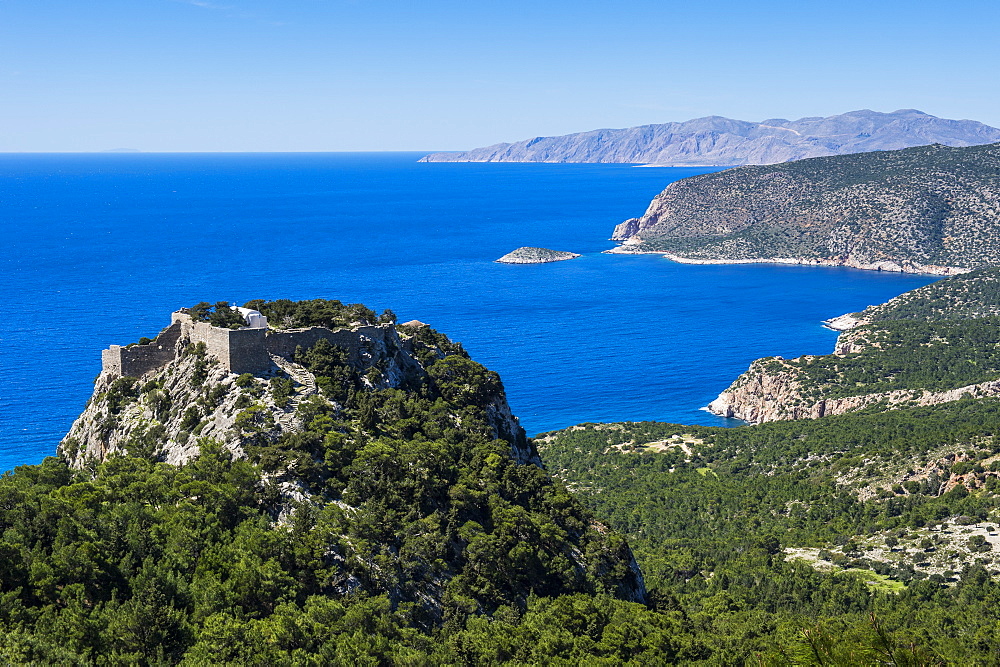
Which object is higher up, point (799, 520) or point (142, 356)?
point (142, 356)

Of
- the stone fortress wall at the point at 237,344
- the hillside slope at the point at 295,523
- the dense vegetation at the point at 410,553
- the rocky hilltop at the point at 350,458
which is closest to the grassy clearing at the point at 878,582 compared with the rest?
the dense vegetation at the point at 410,553

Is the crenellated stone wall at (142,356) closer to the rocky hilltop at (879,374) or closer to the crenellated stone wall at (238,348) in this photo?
the crenellated stone wall at (238,348)

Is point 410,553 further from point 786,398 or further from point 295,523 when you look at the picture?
point 786,398

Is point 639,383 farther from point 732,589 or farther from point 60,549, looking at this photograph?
point 60,549

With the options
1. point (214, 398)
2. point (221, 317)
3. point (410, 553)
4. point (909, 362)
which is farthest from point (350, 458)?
point (909, 362)

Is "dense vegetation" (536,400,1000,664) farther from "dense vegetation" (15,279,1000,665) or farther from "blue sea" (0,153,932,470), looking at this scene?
"blue sea" (0,153,932,470)

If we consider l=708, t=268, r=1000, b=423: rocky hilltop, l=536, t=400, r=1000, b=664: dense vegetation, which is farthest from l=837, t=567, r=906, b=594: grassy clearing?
l=708, t=268, r=1000, b=423: rocky hilltop
